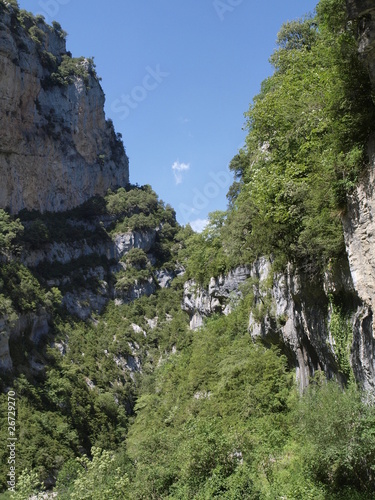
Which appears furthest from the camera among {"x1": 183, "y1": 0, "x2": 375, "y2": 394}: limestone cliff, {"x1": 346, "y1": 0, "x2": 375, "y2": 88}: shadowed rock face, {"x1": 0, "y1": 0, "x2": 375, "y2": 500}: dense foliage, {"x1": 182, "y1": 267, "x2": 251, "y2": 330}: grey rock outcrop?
{"x1": 182, "y1": 267, "x2": 251, "y2": 330}: grey rock outcrop

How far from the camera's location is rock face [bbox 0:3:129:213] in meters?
57.4

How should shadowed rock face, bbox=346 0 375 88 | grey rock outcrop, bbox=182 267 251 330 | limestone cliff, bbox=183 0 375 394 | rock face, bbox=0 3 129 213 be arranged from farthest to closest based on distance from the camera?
rock face, bbox=0 3 129 213
grey rock outcrop, bbox=182 267 251 330
limestone cliff, bbox=183 0 375 394
shadowed rock face, bbox=346 0 375 88

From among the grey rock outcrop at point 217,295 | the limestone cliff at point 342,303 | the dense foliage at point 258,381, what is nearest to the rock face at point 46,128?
the dense foliage at point 258,381

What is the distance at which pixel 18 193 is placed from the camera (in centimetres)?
5950

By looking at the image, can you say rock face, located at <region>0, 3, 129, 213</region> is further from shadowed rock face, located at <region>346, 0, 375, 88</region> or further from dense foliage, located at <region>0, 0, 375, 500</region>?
shadowed rock face, located at <region>346, 0, 375, 88</region>

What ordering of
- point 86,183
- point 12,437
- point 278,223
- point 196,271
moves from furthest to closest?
point 86,183 < point 196,271 < point 12,437 < point 278,223

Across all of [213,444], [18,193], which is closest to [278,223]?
[213,444]

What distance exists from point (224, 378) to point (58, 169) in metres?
57.9

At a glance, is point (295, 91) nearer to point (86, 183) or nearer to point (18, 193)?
point (18, 193)

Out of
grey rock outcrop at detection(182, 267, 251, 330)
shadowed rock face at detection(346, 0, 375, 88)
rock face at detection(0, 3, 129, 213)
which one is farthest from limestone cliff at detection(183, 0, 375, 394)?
rock face at detection(0, 3, 129, 213)

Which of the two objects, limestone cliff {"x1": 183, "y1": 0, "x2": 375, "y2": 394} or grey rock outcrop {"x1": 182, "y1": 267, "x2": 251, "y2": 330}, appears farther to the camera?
A: grey rock outcrop {"x1": 182, "y1": 267, "x2": 251, "y2": 330}

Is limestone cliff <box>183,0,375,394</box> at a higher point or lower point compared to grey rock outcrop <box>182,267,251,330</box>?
lower

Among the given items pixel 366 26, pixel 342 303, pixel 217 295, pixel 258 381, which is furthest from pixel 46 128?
pixel 366 26

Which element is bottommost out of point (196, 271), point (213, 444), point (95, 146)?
point (213, 444)
